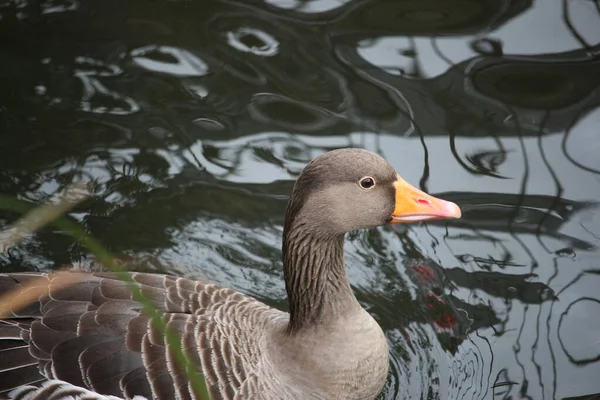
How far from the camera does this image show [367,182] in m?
Result: 4.61

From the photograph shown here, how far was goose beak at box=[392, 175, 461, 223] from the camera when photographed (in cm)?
462

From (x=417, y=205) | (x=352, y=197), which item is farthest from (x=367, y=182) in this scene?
(x=417, y=205)

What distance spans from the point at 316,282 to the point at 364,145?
2.37 metres

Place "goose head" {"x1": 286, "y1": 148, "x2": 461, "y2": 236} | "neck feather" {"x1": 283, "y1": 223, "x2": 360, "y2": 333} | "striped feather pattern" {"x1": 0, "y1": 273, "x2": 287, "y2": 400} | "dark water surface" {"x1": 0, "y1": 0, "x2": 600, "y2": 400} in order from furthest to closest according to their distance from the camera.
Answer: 1. "dark water surface" {"x1": 0, "y1": 0, "x2": 600, "y2": 400}
2. "neck feather" {"x1": 283, "y1": 223, "x2": 360, "y2": 333}
3. "goose head" {"x1": 286, "y1": 148, "x2": 461, "y2": 236}
4. "striped feather pattern" {"x1": 0, "y1": 273, "x2": 287, "y2": 400}

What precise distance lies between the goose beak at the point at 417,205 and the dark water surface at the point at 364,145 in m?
1.40

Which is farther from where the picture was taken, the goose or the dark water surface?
the dark water surface

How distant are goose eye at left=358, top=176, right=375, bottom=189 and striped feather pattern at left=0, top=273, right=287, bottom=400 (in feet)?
3.69

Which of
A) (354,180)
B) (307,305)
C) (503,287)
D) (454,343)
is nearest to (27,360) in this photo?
(307,305)

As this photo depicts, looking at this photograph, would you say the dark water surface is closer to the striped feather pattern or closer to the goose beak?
the striped feather pattern

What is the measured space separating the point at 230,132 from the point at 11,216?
197 cm

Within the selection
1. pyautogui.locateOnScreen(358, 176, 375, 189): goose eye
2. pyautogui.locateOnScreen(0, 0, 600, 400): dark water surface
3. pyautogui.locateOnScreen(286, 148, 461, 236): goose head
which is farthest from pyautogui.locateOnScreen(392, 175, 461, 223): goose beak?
pyautogui.locateOnScreen(0, 0, 600, 400): dark water surface

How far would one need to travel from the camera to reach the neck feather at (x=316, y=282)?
4.84 m

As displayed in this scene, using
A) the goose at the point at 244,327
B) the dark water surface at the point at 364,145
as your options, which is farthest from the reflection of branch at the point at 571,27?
the goose at the point at 244,327

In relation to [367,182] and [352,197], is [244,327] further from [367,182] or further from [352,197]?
[367,182]
